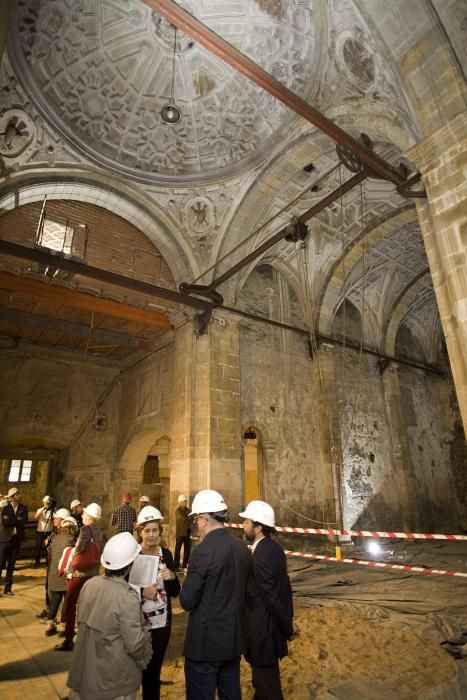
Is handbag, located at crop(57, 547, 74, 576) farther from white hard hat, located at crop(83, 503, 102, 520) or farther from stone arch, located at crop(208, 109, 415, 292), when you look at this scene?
stone arch, located at crop(208, 109, 415, 292)

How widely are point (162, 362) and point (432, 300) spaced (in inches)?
455

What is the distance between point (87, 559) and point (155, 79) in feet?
31.2

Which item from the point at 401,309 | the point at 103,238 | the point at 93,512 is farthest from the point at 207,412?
the point at 401,309

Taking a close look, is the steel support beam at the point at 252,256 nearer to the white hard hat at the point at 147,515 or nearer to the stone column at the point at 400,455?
the white hard hat at the point at 147,515

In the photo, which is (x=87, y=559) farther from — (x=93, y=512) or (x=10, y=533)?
(x=10, y=533)

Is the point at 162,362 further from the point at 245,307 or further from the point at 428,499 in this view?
the point at 428,499

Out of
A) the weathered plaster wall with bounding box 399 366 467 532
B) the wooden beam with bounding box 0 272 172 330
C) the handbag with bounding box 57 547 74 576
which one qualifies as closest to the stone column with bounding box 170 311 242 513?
the wooden beam with bounding box 0 272 172 330

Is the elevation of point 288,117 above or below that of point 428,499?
above

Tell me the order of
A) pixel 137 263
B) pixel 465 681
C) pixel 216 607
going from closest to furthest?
1. pixel 216 607
2. pixel 465 681
3. pixel 137 263

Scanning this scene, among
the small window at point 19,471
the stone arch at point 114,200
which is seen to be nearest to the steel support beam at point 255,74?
the stone arch at point 114,200

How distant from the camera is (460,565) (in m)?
8.09

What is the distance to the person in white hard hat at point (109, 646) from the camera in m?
2.13

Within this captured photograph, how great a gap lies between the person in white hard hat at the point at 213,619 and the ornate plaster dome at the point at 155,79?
8.94m

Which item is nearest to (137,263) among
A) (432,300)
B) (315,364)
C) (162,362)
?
(162,362)
